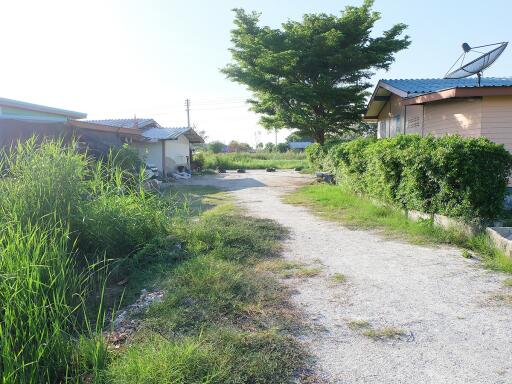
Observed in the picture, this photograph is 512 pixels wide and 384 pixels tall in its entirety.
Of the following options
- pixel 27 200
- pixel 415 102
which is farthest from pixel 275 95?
pixel 27 200

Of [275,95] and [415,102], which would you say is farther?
[275,95]

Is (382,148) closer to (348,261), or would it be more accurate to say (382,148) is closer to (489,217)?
(489,217)

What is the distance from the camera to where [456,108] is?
10703 mm

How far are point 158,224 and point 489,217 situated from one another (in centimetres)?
500

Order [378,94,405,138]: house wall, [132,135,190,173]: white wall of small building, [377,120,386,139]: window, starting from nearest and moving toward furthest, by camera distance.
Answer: [378,94,405,138]: house wall < [377,120,386,139]: window < [132,135,190,173]: white wall of small building

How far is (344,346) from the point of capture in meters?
3.19

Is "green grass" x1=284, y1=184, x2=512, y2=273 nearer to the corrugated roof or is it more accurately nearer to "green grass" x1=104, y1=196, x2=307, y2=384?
"green grass" x1=104, y1=196, x2=307, y2=384

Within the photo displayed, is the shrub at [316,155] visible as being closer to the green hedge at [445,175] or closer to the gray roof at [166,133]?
the gray roof at [166,133]

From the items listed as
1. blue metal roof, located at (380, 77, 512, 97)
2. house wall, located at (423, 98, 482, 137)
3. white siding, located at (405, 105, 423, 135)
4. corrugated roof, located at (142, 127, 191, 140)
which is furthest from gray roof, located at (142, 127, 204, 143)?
house wall, located at (423, 98, 482, 137)

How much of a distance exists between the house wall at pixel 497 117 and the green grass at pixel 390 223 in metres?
3.36

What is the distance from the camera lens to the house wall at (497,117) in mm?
9750

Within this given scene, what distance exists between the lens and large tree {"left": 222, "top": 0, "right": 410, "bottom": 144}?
60.4 ft

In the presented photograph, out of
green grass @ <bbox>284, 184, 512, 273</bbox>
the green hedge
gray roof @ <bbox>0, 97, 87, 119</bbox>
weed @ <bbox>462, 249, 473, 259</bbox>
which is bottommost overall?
weed @ <bbox>462, 249, 473, 259</bbox>

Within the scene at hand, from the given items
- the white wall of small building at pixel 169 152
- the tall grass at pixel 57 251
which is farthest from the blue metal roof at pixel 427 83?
the white wall of small building at pixel 169 152
